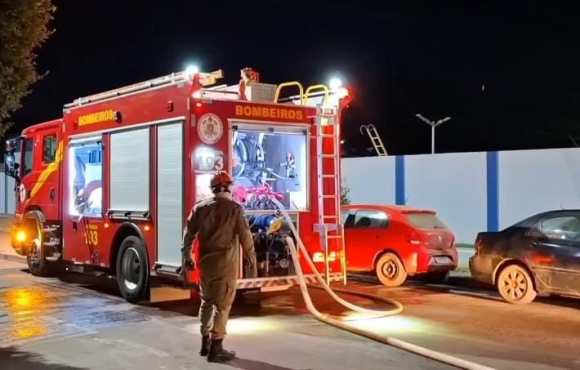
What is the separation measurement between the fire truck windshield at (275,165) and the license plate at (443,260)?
3041 mm

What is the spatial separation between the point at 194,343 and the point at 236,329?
922mm

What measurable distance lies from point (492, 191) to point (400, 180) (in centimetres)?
282

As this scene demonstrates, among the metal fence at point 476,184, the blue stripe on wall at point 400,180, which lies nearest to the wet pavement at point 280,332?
the metal fence at point 476,184

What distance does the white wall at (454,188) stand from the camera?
18250 mm

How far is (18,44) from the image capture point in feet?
27.5

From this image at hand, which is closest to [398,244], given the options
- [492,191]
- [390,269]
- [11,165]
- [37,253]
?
[390,269]

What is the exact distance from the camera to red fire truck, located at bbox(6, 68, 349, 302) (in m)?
9.81

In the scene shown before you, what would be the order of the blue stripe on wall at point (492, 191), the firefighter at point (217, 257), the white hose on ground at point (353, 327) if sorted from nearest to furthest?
1. the white hose on ground at point (353, 327)
2. the firefighter at point (217, 257)
3. the blue stripe on wall at point (492, 191)

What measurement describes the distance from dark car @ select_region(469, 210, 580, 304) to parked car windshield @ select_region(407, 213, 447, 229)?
142 cm

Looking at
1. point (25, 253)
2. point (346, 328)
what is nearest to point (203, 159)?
point (346, 328)

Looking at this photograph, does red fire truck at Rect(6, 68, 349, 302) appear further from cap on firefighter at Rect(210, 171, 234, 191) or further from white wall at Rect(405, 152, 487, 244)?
white wall at Rect(405, 152, 487, 244)

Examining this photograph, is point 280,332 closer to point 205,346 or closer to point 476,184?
point 205,346

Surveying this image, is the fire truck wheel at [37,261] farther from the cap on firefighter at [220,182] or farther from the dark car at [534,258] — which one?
the dark car at [534,258]

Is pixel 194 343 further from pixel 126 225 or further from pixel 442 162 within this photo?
pixel 442 162
